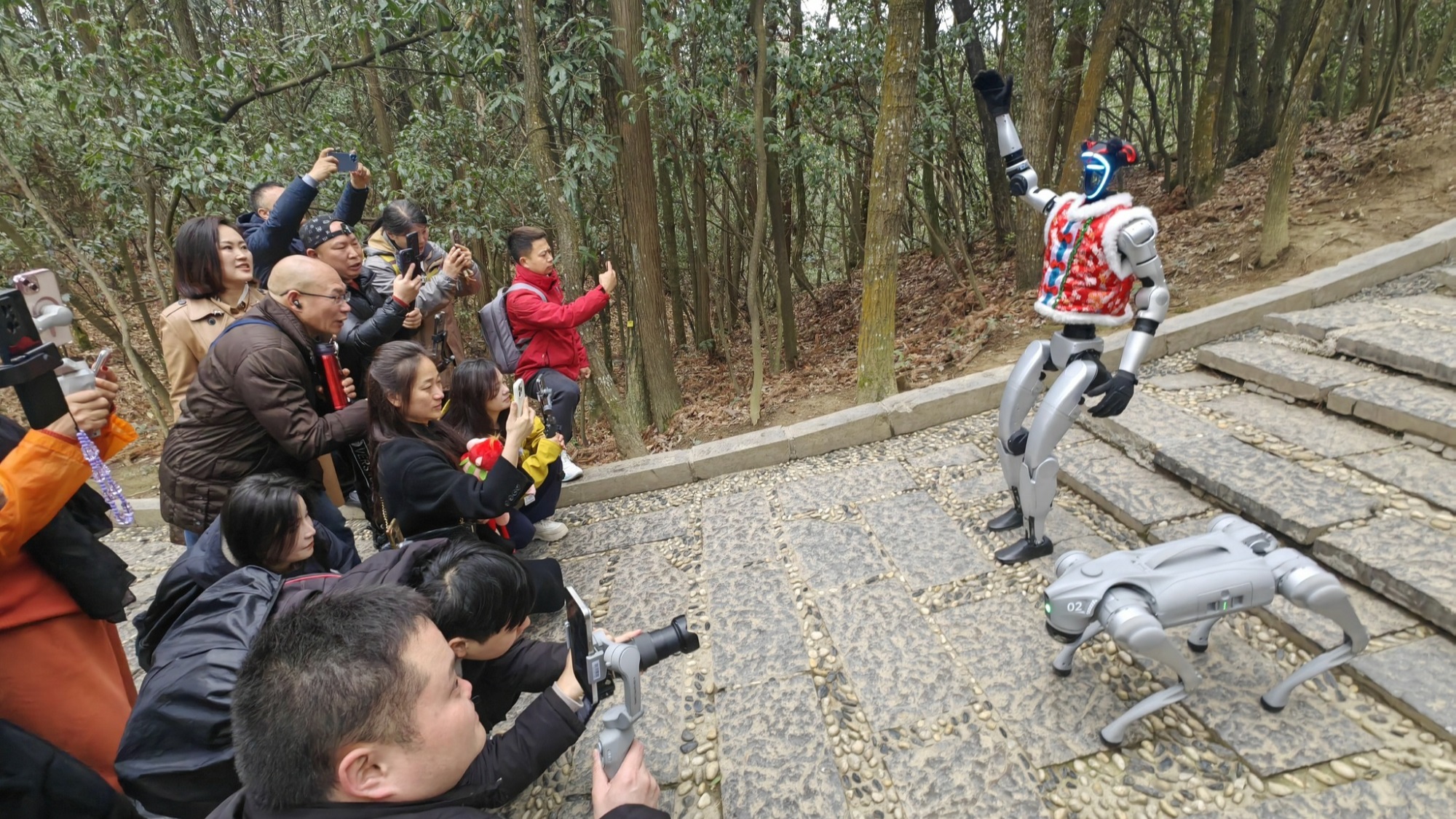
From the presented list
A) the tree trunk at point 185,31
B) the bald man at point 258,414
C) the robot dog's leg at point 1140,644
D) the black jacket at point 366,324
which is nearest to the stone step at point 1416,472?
A: the robot dog's leg at point 1140,644

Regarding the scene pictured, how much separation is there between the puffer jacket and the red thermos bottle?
62 centimetres

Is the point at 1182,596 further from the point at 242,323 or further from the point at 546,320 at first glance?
the point at 242,323

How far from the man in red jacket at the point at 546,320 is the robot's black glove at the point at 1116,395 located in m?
2.74

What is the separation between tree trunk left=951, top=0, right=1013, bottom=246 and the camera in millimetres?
9304

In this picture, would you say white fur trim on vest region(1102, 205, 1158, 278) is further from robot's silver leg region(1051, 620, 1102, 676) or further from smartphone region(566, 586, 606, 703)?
smartphone region(566, 586, 606, 703)

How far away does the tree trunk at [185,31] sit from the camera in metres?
7.85

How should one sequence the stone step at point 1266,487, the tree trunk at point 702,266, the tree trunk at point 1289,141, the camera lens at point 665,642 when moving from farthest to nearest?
the tree trunk at point 702,266 → the tree trunk at point 1289,141 → the stone step at point 1266,487 → the camera lens at point 665,642

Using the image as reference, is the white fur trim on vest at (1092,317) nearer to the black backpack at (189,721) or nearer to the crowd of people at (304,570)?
the crowd of people at (304,570)

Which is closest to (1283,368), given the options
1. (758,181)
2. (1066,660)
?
(1066,660)

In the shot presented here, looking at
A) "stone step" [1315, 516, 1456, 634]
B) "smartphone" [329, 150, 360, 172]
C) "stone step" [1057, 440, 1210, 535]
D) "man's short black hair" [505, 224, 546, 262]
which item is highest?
"smartphone" [329, 150, 360, 172]

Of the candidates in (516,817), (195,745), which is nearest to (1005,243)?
(516,817)

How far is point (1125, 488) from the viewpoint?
143 inches

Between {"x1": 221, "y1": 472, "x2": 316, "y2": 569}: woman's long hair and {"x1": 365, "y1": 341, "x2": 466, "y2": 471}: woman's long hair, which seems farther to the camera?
{"x1": 365, "y1": 341, "x2": 466, "y2": 471}: woman's long hair

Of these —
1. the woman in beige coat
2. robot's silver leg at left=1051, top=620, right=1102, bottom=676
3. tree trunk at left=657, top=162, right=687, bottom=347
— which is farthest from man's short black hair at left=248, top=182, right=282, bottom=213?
tree trunk at left=657, top=162, right=687, bottom=347
